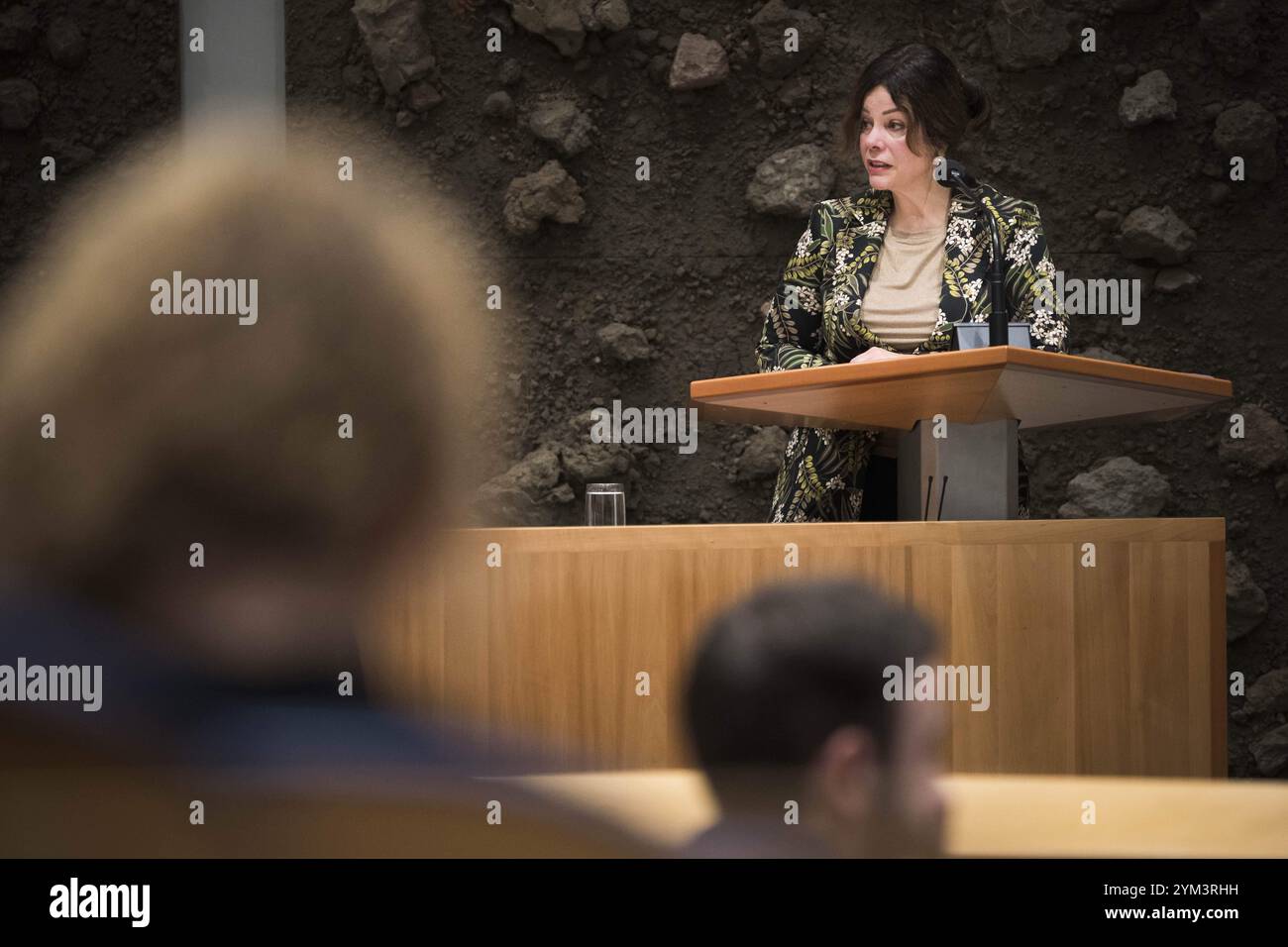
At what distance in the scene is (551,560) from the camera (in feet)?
4.15

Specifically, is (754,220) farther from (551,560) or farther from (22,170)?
(551,560)

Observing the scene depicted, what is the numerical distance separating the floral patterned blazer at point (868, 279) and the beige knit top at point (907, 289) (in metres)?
0.01

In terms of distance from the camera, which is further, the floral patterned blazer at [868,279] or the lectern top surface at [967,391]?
the floral patterned blazer at [868,279]

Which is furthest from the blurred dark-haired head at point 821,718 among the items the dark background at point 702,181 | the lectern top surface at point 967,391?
the dark background at point 702,181

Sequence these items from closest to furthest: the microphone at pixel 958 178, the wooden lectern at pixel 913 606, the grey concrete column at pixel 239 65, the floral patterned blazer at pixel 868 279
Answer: the wooden lectern at pixel 913 606 < the microphone at pixel 958 178 < the floral patterned blazer at pixel 868 279 < the grey concrete column at pixel 239 65

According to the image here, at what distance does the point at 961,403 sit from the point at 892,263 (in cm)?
57

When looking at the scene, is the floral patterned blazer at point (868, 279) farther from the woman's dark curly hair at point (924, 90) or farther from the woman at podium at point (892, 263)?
the woman's dark curly hair at point (924, 90)

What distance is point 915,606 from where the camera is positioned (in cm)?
125

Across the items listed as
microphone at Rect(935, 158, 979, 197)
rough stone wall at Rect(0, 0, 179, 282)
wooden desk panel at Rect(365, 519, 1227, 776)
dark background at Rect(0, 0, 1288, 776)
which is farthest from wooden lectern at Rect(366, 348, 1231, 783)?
rough stone wall at Rect(0, 0, 179, 282)

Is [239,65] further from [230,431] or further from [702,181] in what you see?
[230,431]

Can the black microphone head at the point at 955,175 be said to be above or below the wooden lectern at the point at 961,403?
above

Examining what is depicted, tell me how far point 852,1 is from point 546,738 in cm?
265

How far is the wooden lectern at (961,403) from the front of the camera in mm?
1267

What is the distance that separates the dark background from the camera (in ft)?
10.6
